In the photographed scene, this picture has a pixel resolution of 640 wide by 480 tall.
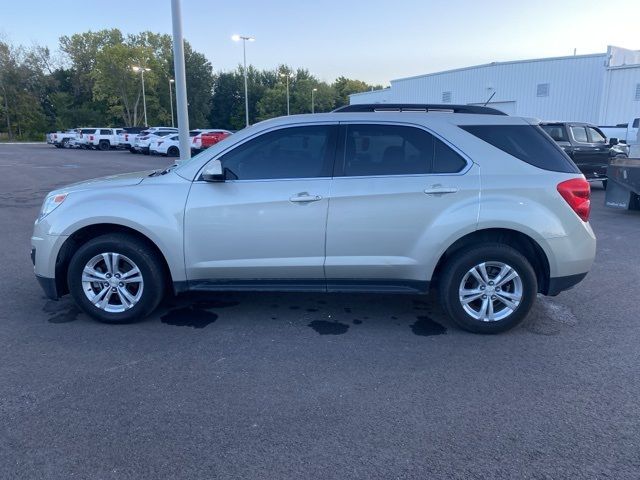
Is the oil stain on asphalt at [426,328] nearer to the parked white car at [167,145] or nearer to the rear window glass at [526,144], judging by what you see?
A: the rear window glass at [526,144]

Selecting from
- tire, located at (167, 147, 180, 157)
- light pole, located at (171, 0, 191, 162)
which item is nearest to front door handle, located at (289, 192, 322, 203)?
light pole, located at (171, 0, 191, 162)

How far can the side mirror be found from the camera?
4.46 meters

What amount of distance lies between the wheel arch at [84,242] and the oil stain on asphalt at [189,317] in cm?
33

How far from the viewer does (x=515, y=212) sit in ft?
14.5

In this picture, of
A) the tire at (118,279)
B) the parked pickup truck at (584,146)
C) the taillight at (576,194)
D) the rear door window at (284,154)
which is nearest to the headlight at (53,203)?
the tire at (118,279)

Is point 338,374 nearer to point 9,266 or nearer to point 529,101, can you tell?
point 9,266

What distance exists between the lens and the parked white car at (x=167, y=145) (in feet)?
103

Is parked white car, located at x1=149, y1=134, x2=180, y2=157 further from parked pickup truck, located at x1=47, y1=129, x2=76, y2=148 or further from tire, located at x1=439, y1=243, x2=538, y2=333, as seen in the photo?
tire, located at x1=439, y1=243, x2=538, y2=333

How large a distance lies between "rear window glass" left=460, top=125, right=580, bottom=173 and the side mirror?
215 centimetres

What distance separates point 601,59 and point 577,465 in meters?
29.2

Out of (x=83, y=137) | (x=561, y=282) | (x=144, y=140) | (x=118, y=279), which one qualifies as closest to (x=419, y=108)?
(x=561, y=282)

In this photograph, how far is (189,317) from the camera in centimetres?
498

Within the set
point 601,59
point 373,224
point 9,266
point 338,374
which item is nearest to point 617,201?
Result: point 373,224

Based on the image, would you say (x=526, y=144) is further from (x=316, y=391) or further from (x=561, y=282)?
(x=316, y=391)
